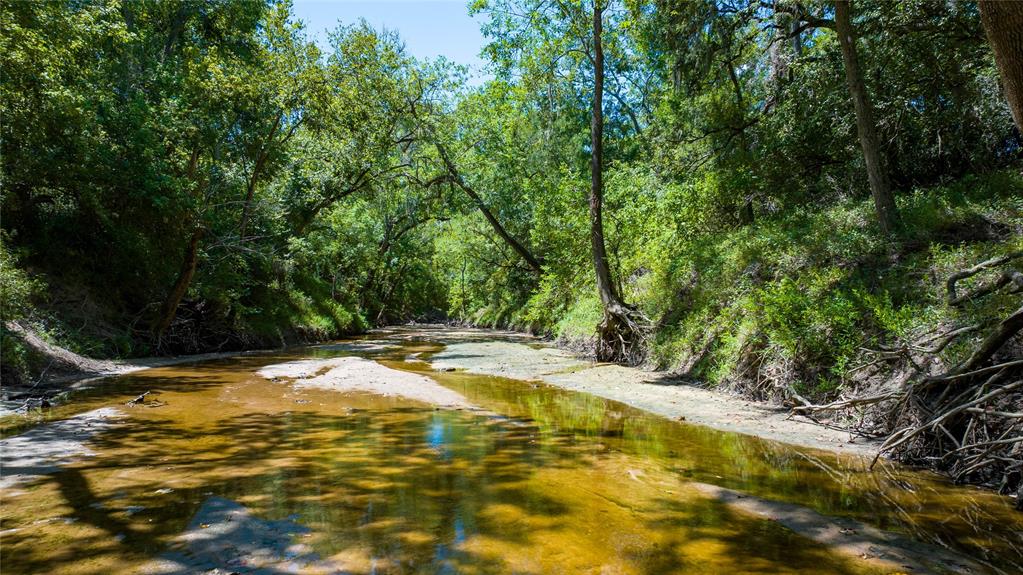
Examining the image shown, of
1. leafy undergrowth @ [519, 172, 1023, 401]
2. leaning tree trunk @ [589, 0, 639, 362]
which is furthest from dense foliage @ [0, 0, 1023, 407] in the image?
leaning tree trunk @ [589, 0, 639, 362]

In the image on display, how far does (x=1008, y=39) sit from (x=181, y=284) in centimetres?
1563

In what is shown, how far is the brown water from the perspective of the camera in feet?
9.72

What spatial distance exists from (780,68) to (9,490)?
48.3 ft

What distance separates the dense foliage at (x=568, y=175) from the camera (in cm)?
798

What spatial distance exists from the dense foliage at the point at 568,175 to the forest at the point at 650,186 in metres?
0.07

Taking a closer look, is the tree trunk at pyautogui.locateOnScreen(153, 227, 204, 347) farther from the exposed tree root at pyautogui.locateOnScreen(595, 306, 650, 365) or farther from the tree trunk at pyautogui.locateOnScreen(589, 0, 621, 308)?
the exposed tree root at pyautogui.locateOnScreen(595, 306, 650, 365)

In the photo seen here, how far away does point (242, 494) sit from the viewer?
3.85 m

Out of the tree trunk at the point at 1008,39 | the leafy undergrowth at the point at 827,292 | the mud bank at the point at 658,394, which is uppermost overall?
the tree trunk at the point at 1008,39

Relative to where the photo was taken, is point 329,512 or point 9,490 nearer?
point 329,512

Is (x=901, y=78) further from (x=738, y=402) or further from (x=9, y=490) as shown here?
(x=9, y=490)

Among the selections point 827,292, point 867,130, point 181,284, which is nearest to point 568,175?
point 867,130

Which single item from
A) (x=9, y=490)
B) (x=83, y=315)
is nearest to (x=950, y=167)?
(x=9, y=490)

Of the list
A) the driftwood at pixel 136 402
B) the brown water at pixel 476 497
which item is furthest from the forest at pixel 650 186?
the driftwood at pixel 136 402

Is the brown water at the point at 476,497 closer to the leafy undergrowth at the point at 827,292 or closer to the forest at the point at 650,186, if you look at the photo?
the forest at the point at 650,186
